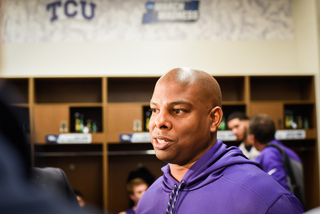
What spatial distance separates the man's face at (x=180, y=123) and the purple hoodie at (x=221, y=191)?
68 millimetres

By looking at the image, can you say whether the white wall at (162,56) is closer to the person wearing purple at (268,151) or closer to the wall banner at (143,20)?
the wall banner at (143,20)

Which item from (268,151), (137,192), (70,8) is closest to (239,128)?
(268,151)

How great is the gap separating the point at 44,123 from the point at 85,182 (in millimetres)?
1055

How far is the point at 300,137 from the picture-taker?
13.5ft

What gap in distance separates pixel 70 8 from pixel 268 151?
12.0 ft

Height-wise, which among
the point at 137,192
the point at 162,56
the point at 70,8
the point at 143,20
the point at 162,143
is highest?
the point at 70,8

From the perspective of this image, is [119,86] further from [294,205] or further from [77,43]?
[294,205]

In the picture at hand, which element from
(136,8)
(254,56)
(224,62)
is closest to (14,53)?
(136,8)

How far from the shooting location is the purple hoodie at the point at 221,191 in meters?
0.88

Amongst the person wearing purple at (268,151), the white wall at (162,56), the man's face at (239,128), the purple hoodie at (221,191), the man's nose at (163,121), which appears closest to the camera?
the purple hoodie at (221,191)

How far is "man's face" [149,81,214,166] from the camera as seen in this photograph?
39.4 inches

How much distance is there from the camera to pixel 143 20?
4.64m

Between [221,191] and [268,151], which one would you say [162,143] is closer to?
[221,191]

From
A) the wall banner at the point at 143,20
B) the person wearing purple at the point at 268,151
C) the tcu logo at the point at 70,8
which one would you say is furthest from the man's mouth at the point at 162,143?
the tcu logo at the point at 70,8
